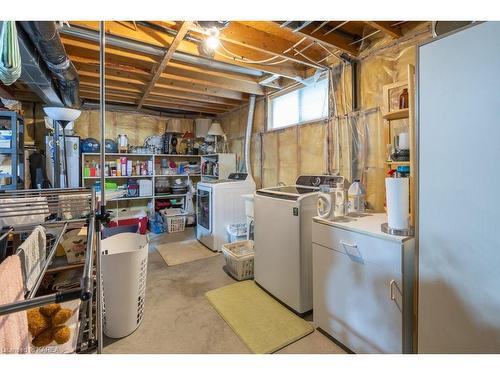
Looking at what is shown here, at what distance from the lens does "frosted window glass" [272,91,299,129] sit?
3135 millimetres

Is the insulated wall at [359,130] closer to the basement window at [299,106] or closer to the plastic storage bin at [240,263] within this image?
the basement window at [299,106]

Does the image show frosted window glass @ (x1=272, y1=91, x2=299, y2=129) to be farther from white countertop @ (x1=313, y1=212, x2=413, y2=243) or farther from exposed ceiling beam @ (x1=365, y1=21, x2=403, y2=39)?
white countertop @ (x1=313, y1=212, x2=413, y2=243)

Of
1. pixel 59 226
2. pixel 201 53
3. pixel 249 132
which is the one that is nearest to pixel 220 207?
pixel 249 132

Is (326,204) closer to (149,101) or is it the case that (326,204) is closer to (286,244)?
(286,244)

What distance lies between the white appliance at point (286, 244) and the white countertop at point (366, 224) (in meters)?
0.21

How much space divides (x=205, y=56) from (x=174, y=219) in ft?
9.96

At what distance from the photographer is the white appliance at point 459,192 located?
981 mm

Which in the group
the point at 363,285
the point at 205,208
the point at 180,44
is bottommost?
the point at 363,285

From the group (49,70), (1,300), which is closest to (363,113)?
(1,300)

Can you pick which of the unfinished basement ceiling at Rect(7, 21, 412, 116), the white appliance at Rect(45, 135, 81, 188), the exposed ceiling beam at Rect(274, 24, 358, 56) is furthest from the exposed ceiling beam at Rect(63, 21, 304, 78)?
the white appliance at Rect(45, 135, 81, 188)

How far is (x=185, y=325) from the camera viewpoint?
1.86 meters

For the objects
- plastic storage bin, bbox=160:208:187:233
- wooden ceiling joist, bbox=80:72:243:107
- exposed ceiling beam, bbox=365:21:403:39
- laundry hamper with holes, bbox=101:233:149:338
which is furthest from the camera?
plastic storage bin, bbox=160:208:187:233

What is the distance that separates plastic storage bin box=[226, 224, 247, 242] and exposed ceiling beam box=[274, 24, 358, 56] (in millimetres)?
2421
